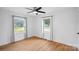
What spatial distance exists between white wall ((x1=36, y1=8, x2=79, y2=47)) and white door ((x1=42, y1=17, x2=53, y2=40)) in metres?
0.07

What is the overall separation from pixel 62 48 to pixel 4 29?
1.05 metres

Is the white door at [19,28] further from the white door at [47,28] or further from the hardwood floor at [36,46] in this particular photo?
the white door at [47,28]

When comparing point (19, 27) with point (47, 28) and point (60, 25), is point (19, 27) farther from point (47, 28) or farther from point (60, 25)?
point (60, 25)

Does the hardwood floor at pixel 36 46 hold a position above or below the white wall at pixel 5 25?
below

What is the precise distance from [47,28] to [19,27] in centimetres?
52

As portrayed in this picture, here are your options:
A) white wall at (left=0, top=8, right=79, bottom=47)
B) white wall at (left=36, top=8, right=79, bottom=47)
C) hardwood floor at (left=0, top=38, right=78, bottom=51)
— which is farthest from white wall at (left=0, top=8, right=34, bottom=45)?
white wall at (left=36, top=8, right=79, bottom=47)

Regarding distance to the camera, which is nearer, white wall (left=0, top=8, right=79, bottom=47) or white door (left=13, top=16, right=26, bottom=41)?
white wall (left=0, top=8, right=79, bottom=47)

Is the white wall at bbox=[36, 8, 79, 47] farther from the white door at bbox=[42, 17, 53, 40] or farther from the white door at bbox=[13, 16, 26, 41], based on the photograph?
the white door at bbox=[13, 16, 26, 41]

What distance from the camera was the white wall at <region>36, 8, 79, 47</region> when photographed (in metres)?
1.24

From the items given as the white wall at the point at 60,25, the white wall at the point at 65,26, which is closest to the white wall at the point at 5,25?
the white wall at the point at 60,25

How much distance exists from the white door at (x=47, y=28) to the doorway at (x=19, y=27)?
1.19ft

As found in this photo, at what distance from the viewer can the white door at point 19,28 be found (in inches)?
53.7

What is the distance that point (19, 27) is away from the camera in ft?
4.63
